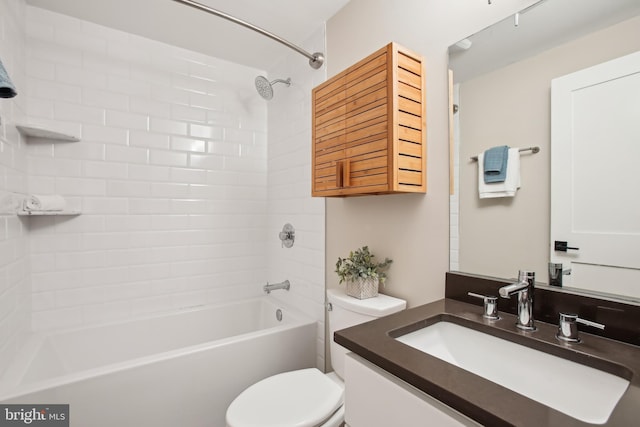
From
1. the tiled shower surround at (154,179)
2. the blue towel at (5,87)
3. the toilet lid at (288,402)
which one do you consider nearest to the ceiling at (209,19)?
the tiled shower surround at (154,179)

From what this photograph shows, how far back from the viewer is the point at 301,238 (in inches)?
85.7

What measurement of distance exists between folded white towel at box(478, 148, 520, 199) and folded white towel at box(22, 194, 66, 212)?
7.06ft

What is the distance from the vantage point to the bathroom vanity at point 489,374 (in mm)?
566

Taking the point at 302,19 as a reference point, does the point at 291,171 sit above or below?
below

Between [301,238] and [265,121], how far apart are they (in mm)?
1110

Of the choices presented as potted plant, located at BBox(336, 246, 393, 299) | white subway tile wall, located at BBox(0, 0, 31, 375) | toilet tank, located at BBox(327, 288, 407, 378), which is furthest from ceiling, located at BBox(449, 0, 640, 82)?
white subway tile wall, located at BBox(0, 0, 31, 375)

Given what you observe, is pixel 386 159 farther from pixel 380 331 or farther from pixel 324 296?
pixel 324 296

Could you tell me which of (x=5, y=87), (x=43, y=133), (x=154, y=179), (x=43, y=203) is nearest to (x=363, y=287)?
(x=5, y=87)

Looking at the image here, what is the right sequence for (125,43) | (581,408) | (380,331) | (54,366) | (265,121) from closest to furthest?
(581,408) → (380,331) → (54,366) → (125,43) → (265,121)

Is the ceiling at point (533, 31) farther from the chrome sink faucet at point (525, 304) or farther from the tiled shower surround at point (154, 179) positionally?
the tiled shower surround at point (154, 179)

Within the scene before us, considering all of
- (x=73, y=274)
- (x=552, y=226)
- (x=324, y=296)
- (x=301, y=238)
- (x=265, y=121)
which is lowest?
(x=324, y=296)

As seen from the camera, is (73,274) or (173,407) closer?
A: (173,407)

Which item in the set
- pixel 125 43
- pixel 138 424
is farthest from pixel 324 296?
pixel 125 43

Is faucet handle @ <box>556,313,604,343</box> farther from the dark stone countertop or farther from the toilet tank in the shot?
the toilet tank
